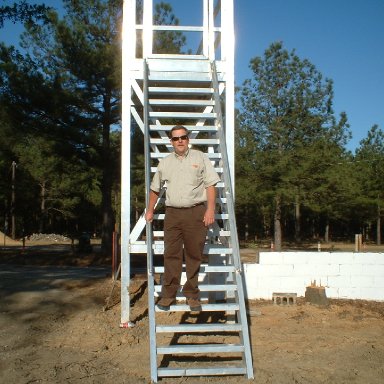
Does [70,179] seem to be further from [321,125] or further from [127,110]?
[127,110]

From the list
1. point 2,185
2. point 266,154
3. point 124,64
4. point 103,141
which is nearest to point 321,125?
point 266,154

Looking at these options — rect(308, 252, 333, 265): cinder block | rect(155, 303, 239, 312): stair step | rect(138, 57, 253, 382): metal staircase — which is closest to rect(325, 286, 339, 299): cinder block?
rect(308, 252, 333, 265): cinder block

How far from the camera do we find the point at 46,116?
18188 mm

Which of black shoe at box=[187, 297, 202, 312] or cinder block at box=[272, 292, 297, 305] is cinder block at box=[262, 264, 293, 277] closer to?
→ cinder block at box=[272, 292, 297, 305]

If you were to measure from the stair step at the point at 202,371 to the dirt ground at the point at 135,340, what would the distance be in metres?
0.10

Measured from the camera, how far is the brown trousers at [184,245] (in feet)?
17.9

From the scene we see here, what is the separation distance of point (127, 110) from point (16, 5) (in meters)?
5.32

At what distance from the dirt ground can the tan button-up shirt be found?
6.07 ft

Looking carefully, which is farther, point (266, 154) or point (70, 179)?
point (70, 179)

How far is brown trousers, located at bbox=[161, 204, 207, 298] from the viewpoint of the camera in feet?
17.9

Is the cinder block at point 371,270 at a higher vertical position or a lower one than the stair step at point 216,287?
lower

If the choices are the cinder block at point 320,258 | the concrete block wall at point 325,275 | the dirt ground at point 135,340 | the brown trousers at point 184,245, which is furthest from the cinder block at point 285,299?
the brown trousers at point 184,245

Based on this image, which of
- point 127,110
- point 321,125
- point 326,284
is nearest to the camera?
point 127,110

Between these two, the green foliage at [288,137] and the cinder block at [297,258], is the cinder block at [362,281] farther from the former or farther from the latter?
the green foliage at [288,137]
